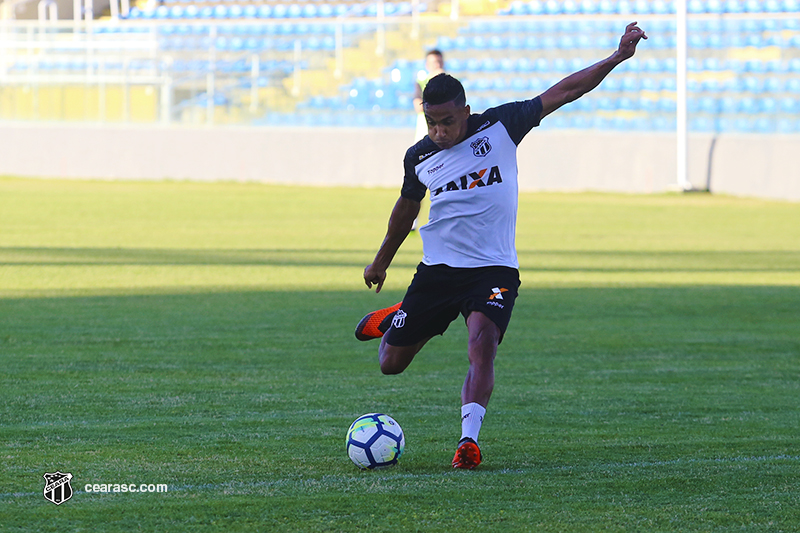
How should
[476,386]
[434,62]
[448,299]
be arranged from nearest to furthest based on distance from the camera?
[476,386]
[448,299]
[434,62]

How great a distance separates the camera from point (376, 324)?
6227 millimetres

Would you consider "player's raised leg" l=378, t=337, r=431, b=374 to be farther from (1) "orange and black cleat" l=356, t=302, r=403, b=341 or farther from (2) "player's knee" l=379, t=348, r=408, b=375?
(1) "orange and black cleat" l=356, t=302, r=403, b=341

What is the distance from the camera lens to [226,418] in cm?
645

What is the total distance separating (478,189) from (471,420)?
113cm

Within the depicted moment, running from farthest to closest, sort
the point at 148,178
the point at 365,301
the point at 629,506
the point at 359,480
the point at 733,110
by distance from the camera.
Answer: the point at 148,178 < the point at 733,110 < the point at 365,301 < the point at 359,480 < the point at 629,506

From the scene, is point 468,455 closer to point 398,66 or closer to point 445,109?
point 445,109

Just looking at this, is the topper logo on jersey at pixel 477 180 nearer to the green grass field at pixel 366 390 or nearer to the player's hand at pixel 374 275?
the player's hand at pixel 374 275

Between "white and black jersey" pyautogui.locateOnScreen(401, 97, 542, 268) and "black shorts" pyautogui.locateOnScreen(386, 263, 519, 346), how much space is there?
5 cm

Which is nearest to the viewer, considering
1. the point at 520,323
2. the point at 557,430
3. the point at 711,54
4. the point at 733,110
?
the point at 557,430

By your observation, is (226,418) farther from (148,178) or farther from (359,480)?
(148,178)

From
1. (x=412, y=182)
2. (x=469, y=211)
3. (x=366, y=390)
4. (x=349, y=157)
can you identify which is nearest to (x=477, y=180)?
(x=469, y=211)

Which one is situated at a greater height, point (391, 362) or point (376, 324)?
point (376, 324)

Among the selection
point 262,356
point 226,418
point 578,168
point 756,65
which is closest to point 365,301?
point 262,356

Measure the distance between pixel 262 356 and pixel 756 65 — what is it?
71.3ft
